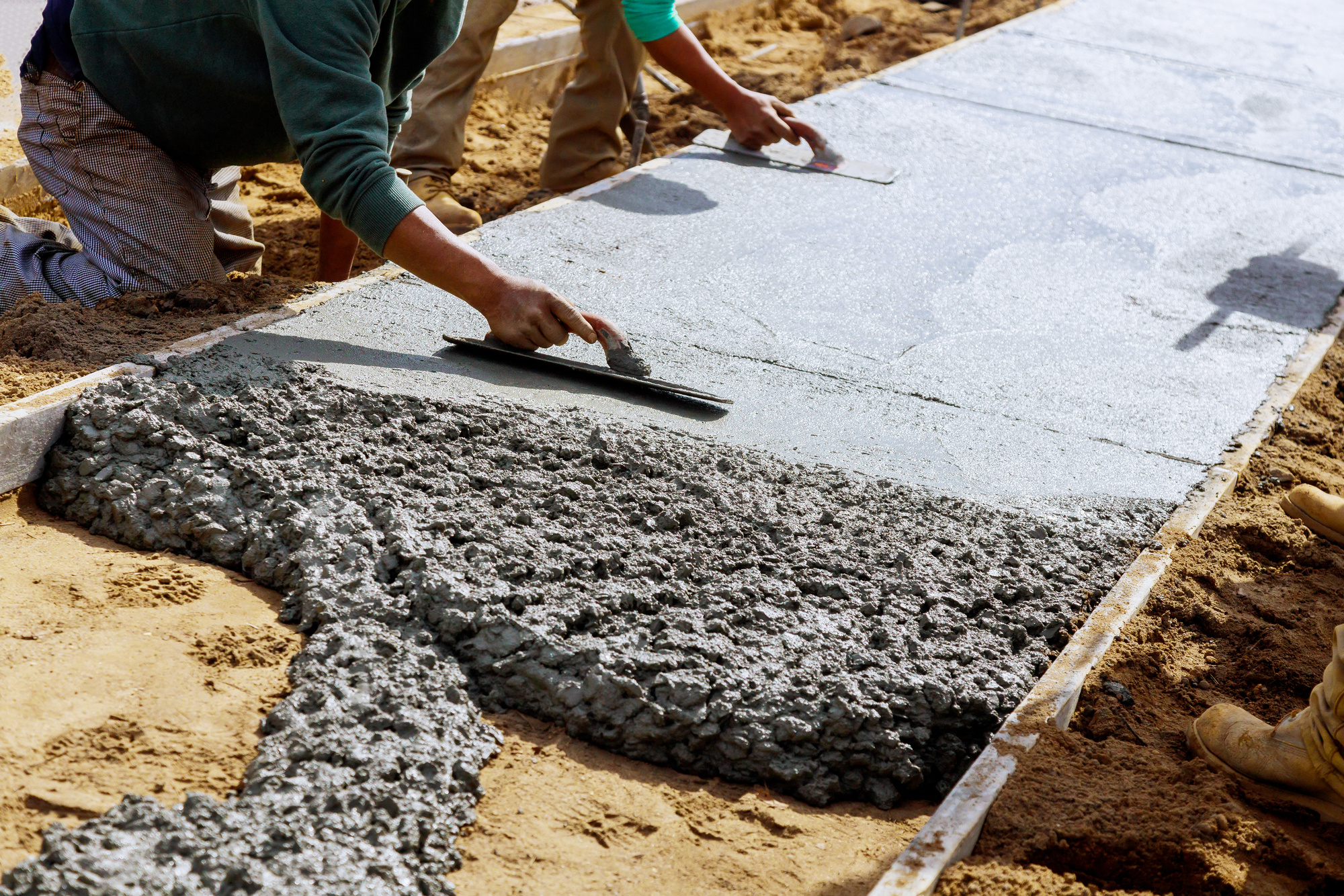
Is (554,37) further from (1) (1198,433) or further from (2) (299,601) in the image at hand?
(2) (299,601)

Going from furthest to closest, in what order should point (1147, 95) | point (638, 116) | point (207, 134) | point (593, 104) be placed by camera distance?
point (1147, 95)
point (638, 116)
point (593, 104)
point (207, 134)

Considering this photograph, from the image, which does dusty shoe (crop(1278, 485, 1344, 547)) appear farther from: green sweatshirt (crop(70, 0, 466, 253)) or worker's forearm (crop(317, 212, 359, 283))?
worker's forearm (crop(317, 212, 359, 283))

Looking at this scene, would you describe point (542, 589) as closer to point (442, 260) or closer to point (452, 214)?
point (442, 260)

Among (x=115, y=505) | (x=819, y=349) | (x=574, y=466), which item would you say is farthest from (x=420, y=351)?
(x=819, y=349)

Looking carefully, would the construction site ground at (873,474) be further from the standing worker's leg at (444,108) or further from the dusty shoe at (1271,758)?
the standing worker's leg at (444,108)

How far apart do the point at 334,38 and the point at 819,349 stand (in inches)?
57.8

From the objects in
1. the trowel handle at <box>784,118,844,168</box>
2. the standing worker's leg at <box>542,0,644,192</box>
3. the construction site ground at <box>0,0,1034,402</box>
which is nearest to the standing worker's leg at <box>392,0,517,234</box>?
the construction site ground at <box>0,0,1034,402</box>

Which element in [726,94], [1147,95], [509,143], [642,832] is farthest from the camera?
[1147,95]

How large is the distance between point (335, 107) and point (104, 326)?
871 millimetres

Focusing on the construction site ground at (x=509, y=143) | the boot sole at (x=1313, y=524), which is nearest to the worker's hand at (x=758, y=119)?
the construction site ground at (x=509, y=143)

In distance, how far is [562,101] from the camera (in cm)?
505

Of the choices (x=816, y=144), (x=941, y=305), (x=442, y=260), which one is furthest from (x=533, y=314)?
(x=816, y=144)

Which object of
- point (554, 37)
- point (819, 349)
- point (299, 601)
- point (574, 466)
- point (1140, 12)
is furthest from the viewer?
point (1140, 12)

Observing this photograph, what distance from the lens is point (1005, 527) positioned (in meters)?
2.46
